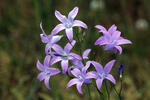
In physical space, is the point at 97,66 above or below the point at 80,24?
below

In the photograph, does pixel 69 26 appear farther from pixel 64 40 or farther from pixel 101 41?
pixel 64 40

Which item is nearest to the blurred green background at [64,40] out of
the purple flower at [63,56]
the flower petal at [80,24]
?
the purple flower at [63,56]

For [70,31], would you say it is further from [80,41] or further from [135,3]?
[135,3]

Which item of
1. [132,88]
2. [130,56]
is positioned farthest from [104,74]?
[130,56]

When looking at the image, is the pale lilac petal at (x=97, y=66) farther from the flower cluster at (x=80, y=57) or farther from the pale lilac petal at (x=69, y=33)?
the pale lilac petal at (x=69, y=33)

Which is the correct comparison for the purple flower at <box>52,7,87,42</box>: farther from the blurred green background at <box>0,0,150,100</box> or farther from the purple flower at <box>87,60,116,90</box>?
the blurred green background at <box>0,0,150,100</box>

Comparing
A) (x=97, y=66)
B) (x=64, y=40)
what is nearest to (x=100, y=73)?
(x=97, y=66)

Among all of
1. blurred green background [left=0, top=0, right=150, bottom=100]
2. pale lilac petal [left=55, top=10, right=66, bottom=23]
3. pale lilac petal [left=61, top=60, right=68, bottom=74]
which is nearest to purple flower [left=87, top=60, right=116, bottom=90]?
pale lilac petal [left=61, top=60, right=68, bottom=74]

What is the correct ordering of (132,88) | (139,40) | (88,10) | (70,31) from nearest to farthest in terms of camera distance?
(70,31)
(132,88)
(139,40)
(88,10)
